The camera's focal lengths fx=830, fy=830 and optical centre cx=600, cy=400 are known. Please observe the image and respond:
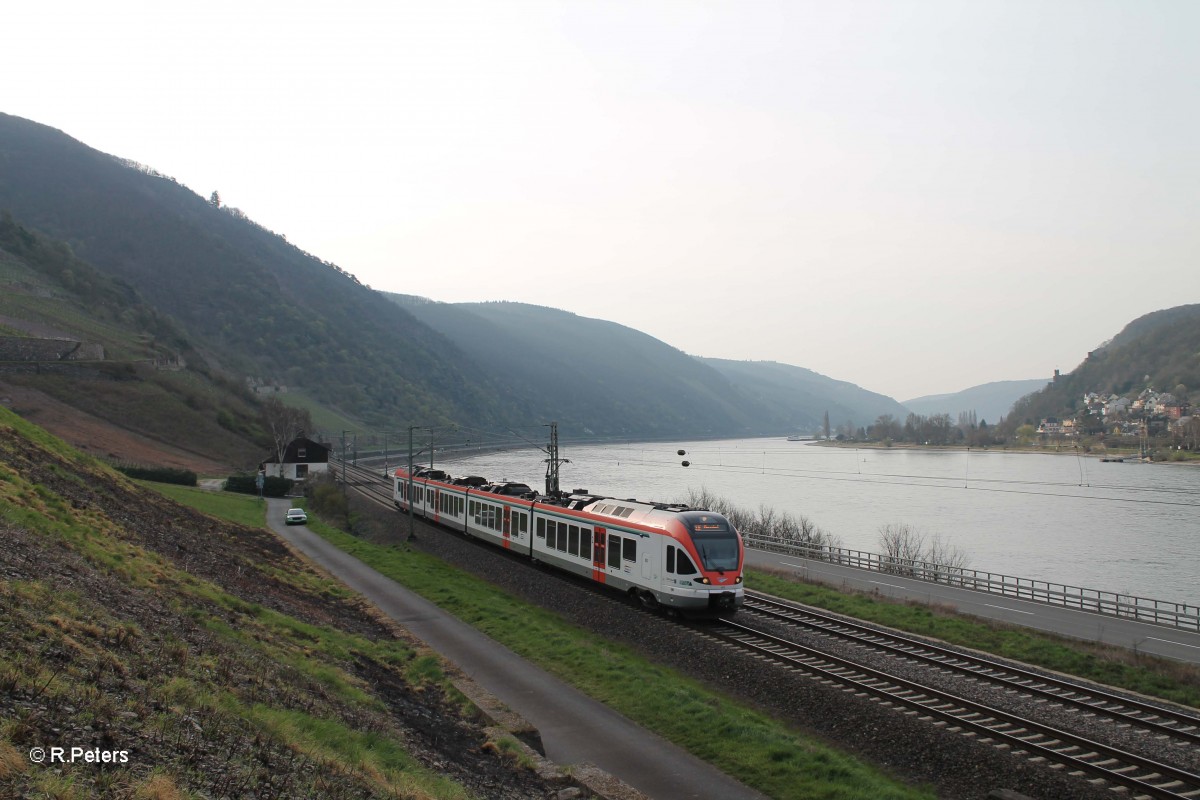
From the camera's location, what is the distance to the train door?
27812 mm

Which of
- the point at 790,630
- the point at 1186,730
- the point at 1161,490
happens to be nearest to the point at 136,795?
the point at 1186,730

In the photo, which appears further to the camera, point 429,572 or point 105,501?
point 429,572

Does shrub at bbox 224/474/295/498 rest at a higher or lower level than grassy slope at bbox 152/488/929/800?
higher

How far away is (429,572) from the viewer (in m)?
33.8

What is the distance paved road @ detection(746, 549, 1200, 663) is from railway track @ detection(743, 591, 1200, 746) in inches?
252

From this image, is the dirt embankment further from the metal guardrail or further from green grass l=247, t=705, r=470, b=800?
green grass l=247, t=705, r=470, b=800

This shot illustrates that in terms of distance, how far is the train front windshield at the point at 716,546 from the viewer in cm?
2367

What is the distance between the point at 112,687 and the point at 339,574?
23.8m

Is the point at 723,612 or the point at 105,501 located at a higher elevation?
the point at 105,501

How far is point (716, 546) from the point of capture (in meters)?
24.0

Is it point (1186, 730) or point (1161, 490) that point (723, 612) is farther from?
point (1161, 490)

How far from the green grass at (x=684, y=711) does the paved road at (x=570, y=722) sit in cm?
40

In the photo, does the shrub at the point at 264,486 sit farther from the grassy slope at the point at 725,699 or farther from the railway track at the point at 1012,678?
the railway track at the point at 1012,678

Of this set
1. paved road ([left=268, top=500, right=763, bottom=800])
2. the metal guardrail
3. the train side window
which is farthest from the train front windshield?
the metal guardrail
